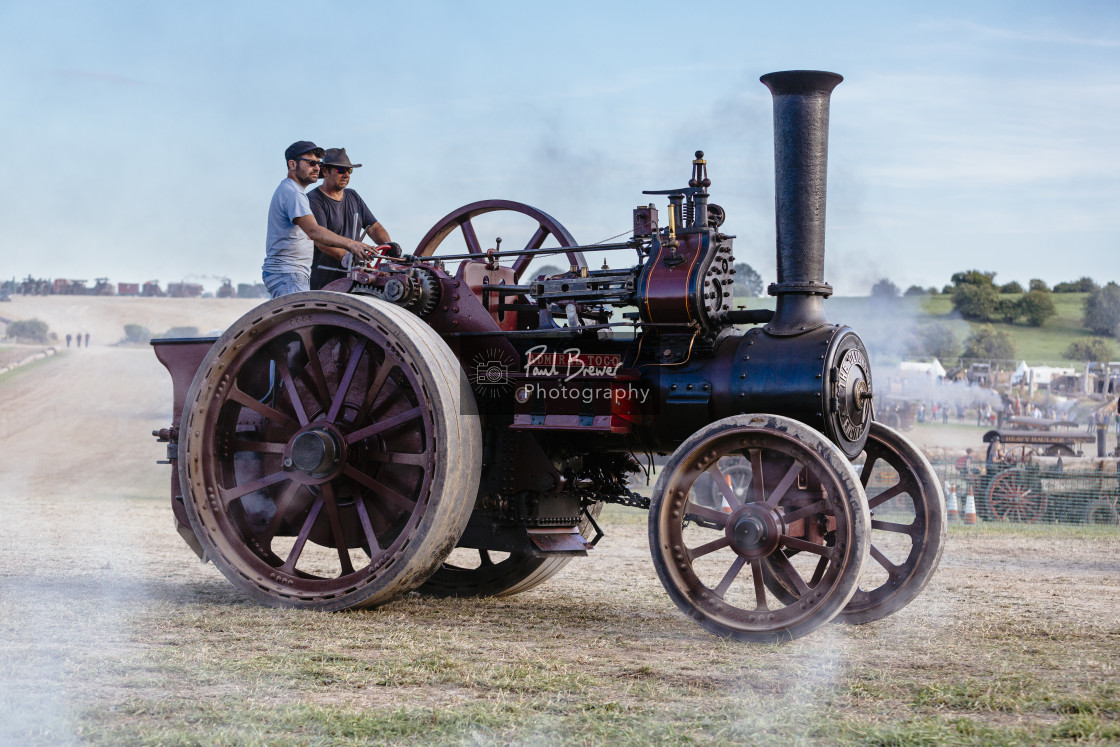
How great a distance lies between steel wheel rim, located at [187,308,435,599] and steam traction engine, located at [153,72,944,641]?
14 millimetres

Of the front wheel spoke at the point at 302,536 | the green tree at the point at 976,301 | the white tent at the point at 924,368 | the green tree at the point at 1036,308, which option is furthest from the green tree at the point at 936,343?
the front wheel spoke at the point at 302,536

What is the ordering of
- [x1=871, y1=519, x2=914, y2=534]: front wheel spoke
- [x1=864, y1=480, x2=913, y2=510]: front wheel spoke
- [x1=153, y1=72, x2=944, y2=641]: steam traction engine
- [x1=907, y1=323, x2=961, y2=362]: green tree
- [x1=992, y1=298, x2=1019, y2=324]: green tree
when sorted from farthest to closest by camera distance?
[x1=992, y1=298, x2=1019, y2=324]: green tree < [x1=907, y1=323, x2=961, y2=362]: green tree < [x1=864, y1=480, x2=913, y2=510]: front wheel spoke < [x1=871, y1=519, x2=914, y2=534]: front wheel spoke < [x1=153, y1=72, x2=944, y2=641]: steam traction engine

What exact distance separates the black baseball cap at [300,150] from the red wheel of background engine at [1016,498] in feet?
41.8

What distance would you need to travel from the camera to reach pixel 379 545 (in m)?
6.52

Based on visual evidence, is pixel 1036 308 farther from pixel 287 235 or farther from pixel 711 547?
pixel 711 547

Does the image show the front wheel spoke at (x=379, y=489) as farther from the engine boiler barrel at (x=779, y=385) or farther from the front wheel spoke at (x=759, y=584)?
the front wheel spoke at (x=759, y=584)

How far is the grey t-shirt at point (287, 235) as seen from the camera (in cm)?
736

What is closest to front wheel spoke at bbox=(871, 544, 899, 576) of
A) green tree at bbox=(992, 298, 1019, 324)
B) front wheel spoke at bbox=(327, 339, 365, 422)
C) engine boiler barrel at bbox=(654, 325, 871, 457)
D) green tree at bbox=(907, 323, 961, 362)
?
engine boiler barrel at bbox=(654, 325, 871, 457)

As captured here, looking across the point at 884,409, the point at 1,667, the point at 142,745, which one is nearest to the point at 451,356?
the point at 1,667

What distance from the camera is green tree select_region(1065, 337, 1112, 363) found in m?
66.2

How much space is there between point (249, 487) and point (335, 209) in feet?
6.95

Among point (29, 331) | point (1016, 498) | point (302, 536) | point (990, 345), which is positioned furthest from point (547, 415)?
point (990, 345)

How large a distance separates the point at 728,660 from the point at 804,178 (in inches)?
101

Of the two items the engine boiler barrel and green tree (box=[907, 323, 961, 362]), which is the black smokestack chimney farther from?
green tree (box=[907, 323, 961, 362])
